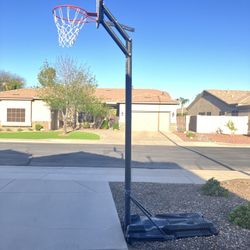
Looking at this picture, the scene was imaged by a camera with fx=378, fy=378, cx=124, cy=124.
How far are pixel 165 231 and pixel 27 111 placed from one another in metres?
33.4

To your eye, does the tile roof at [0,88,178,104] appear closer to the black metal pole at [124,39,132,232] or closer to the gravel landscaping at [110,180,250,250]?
the gravel landscaping at [110,180,250,250]

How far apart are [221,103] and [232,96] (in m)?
2.07

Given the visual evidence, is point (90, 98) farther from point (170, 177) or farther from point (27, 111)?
point (170, 177)

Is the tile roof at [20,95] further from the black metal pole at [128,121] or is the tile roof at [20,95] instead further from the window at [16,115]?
the black metal pole at [128,121]

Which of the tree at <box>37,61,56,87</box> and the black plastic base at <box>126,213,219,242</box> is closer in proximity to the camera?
the black plastic base at <box>126,213,219,242</box>

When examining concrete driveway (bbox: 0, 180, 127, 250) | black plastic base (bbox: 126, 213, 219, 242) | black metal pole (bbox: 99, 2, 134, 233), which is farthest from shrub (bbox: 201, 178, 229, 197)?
black metal pole (bbox: 99, 2, 134, 233)

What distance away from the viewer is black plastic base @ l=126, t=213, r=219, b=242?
552cm

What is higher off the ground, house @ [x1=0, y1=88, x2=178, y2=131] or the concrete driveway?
house @ [x1=0, y1=88, x2=178, y2=131]

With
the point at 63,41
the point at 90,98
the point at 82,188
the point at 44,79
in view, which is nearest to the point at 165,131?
the point at 90,98

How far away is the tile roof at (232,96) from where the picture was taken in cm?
4041

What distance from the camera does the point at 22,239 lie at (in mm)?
5379

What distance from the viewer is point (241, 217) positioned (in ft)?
20.4

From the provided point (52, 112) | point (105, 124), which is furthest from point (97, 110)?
point (52, 112)

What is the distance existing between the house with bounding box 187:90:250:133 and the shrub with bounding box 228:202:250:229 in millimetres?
32049
